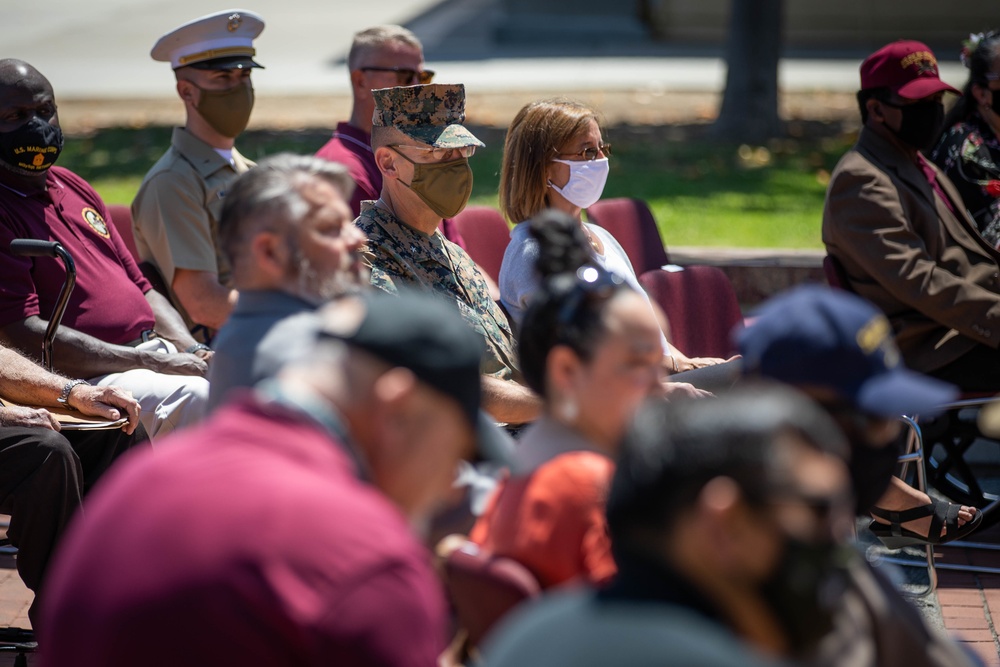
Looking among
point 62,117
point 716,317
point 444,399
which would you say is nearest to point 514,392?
point 716,317

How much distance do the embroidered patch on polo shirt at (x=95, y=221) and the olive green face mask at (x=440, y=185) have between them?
1253mm

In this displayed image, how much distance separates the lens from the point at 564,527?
2.14 m

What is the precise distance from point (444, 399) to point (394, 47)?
420 cm

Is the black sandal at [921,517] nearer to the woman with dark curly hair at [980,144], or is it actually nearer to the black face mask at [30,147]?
the woman with dark curly hair at [980,144]

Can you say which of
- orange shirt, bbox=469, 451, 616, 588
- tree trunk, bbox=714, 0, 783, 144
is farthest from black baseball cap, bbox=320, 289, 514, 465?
tree trunk, bbox=714, 0, 783, 144

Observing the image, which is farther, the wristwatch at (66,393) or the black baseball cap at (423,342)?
the wristwatch at (66,393)

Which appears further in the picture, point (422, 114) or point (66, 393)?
point (422, 114)

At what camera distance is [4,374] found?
3732mm

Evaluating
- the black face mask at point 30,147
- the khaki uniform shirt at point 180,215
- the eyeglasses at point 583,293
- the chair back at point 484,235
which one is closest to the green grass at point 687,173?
the chair back at point 484,235

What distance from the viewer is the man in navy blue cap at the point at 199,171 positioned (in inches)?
188

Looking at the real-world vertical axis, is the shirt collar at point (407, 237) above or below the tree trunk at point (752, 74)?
above

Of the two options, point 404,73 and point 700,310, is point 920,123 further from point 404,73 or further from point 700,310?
point 404,73

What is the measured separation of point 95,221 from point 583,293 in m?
2.77

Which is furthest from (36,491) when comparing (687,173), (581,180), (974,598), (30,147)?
(687,173)
